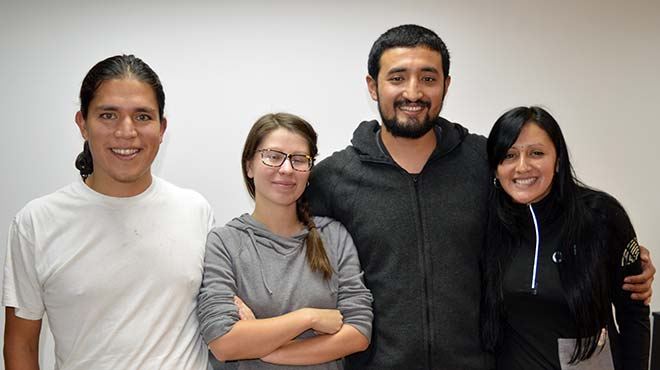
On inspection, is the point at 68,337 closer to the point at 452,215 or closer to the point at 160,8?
the point at 452,215

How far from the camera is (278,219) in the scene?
1905mm

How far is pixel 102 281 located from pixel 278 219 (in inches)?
24.2

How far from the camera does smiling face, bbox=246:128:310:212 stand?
1.85 metres

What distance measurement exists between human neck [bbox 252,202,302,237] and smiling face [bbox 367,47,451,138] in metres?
0.51

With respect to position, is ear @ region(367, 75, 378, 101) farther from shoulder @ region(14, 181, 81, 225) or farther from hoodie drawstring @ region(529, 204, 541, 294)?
shoulder @ region(14, 181, 81, 225)

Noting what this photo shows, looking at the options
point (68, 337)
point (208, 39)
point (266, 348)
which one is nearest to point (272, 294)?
point (266, 348)

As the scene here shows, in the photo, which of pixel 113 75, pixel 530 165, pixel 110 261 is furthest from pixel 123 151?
pixel 530 165

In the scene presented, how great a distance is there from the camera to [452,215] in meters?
1.92

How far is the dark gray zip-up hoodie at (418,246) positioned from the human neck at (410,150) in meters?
0.03

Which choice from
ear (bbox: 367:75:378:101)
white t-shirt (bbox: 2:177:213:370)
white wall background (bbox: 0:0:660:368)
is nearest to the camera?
white t-shirt (bbox: 2:177:213:370)

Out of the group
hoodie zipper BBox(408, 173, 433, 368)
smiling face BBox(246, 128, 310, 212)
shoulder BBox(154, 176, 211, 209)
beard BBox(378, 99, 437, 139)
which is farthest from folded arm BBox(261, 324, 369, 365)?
beard BBox(378, 99, 437, 139)

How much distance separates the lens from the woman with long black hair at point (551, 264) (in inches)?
72.2

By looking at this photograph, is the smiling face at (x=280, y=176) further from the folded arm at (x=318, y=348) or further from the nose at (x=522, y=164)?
the nose at (x=522, y=164)

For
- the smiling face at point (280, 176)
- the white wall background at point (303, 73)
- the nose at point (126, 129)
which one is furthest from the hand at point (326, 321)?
the white wall background at point (303, 73)
